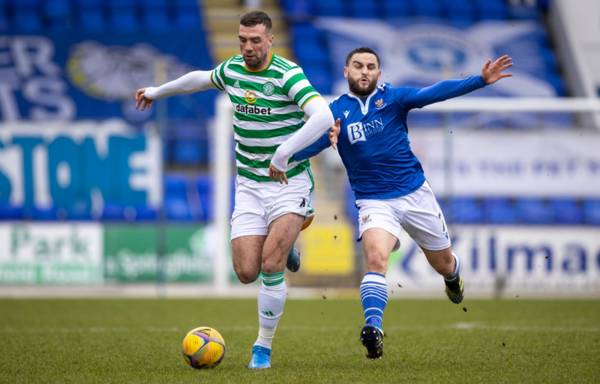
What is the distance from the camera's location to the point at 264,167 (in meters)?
8.45

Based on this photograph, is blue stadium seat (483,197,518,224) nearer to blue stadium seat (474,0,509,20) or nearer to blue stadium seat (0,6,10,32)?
blue stadium seat (474,0,509,20)

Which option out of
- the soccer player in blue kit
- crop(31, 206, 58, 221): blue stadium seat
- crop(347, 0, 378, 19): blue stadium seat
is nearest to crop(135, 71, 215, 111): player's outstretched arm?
the soccer player in blue kit

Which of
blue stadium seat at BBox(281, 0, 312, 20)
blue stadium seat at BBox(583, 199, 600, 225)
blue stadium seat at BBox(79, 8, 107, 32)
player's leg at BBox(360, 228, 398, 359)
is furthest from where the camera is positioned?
blue stadium seat at BBox(281, 0, 312, 20)

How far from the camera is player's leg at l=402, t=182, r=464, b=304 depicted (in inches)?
348

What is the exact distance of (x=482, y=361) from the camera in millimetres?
8656

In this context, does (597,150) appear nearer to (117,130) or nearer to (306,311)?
(306,311)

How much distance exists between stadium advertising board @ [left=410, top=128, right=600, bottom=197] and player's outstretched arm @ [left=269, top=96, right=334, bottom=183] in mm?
10501

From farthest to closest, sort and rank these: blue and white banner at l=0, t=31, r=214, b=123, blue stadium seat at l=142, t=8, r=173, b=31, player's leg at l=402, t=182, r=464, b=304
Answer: blue stadium seat at l=142, t=8, r=173, b=31
blue and white banner at l=0, t=31, r=214, b=123
player's leg at l=402, t=182, r=464, b=304

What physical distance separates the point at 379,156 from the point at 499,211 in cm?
1007

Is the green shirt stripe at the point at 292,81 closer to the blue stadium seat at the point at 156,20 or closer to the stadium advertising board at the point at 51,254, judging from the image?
the stadium advertising board at the point at 51,254

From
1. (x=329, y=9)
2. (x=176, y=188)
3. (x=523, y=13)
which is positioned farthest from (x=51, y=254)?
(x=523, y=13)

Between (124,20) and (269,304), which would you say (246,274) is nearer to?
(269,304)

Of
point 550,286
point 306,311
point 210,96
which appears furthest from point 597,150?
point 210,96

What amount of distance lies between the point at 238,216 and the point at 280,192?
369mm
